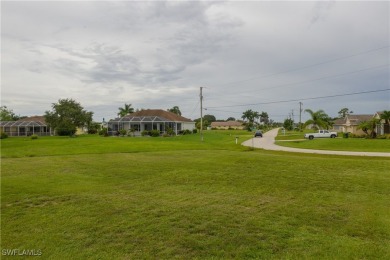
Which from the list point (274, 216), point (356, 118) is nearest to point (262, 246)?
point (274, 216)

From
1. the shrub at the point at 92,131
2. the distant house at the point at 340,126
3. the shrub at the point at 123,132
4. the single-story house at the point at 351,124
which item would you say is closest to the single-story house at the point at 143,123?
the shrub at the point at 123,132

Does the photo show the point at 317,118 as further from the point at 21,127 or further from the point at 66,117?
the point at 21,127

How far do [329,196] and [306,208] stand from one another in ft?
6.76

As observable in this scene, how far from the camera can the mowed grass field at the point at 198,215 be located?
641 cm

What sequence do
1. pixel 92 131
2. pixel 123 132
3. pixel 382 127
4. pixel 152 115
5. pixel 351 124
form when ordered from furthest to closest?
1. pixel 92 131
2. pixel 351 124
3. pixel 152 115
4. pixel 123 132
5. pixel 382 127

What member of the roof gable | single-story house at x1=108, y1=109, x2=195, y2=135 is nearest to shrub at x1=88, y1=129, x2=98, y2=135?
single-story house at x1=108, y1=109, x2=195, y2=135

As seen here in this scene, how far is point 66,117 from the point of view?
214 ft

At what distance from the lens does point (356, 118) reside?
75375mm

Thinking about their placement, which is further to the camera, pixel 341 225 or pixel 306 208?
pixel 306 208

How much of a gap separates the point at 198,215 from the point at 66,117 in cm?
6325

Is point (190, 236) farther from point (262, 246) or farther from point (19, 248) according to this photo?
point (19, 248)

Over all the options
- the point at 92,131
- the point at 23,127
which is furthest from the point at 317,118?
the point at 23,127

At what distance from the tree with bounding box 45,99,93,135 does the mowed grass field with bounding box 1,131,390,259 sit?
53585 mm

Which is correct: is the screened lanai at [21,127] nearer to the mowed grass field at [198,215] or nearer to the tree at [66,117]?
the tree at [66,117]
